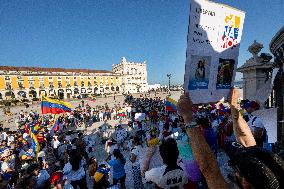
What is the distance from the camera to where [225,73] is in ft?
6.93

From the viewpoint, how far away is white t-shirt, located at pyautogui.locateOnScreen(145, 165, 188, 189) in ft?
8.52

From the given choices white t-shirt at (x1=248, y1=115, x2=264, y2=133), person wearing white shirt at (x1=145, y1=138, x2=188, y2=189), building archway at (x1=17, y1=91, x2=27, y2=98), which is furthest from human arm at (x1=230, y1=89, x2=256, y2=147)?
building archway at (x1=17, y1=91, x2=27, y2=98)

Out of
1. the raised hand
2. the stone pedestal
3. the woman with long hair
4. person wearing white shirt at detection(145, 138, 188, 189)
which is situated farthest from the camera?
the stone pedestal

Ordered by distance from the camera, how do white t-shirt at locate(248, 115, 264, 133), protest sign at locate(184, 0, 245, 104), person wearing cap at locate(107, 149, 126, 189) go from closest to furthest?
protest sign at locate(184, 0, 245, 104) < white t-shirt at locate(248, 115, 264, 133) < person wearing cap at locate(107, 149, 126, 189)

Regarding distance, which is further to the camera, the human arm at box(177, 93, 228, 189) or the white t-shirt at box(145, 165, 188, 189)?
the white t-shirt at box(145, 165, 188, 189)

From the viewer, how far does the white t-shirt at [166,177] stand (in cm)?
260

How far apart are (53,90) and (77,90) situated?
947cm

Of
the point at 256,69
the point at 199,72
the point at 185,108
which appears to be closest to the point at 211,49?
the point at 199,72

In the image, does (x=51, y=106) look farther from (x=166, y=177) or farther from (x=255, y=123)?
(x=166, y=177)

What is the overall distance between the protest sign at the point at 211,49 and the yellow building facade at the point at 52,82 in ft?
218

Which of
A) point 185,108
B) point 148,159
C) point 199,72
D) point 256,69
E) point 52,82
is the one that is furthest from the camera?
point 52,82

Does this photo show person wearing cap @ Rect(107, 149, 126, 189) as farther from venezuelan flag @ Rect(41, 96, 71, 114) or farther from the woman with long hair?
venezuelan flag @ Rect(41, 96, 71, 114)

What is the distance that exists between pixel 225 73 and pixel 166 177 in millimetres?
1417

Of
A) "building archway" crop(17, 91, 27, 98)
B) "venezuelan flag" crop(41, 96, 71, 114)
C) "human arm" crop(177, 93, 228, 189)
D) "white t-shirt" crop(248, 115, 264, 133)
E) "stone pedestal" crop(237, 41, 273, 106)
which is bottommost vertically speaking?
"building archway" crop(17, 91, 27, 98)
